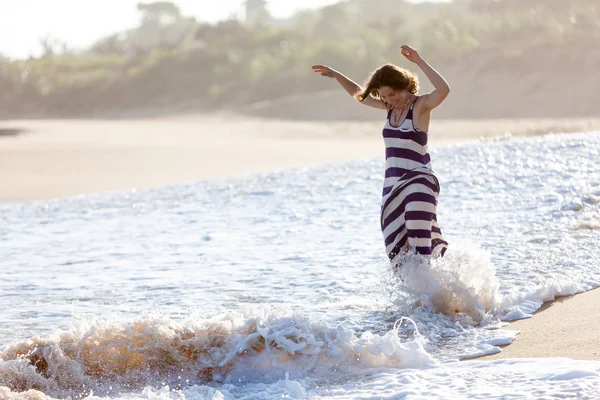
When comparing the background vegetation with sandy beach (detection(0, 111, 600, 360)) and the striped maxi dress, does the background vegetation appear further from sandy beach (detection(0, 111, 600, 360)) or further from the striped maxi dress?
the striped maxi dress

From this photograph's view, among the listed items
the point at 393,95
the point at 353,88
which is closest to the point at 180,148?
the point at 353,88

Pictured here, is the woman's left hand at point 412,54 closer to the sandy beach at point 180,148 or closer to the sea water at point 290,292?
the sea water at point 290,292

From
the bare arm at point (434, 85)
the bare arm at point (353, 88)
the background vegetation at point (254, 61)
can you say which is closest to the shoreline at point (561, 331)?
the bare arm at point (434, 85)

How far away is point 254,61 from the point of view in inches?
1393

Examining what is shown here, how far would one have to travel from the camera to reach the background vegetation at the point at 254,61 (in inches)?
1219

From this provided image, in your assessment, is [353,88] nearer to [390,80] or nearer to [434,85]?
[390,80]

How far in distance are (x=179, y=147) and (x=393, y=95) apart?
51.4 ft

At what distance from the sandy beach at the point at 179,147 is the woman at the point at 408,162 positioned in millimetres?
9862

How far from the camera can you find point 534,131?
68.4ft

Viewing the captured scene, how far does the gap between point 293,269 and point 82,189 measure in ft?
27.8

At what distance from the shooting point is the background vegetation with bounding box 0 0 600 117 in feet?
102

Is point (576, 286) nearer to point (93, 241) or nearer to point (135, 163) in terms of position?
point (93, 241)

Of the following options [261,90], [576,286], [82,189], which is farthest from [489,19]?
[576,286]

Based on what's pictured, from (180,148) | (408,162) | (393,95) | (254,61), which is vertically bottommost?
(180,148)
